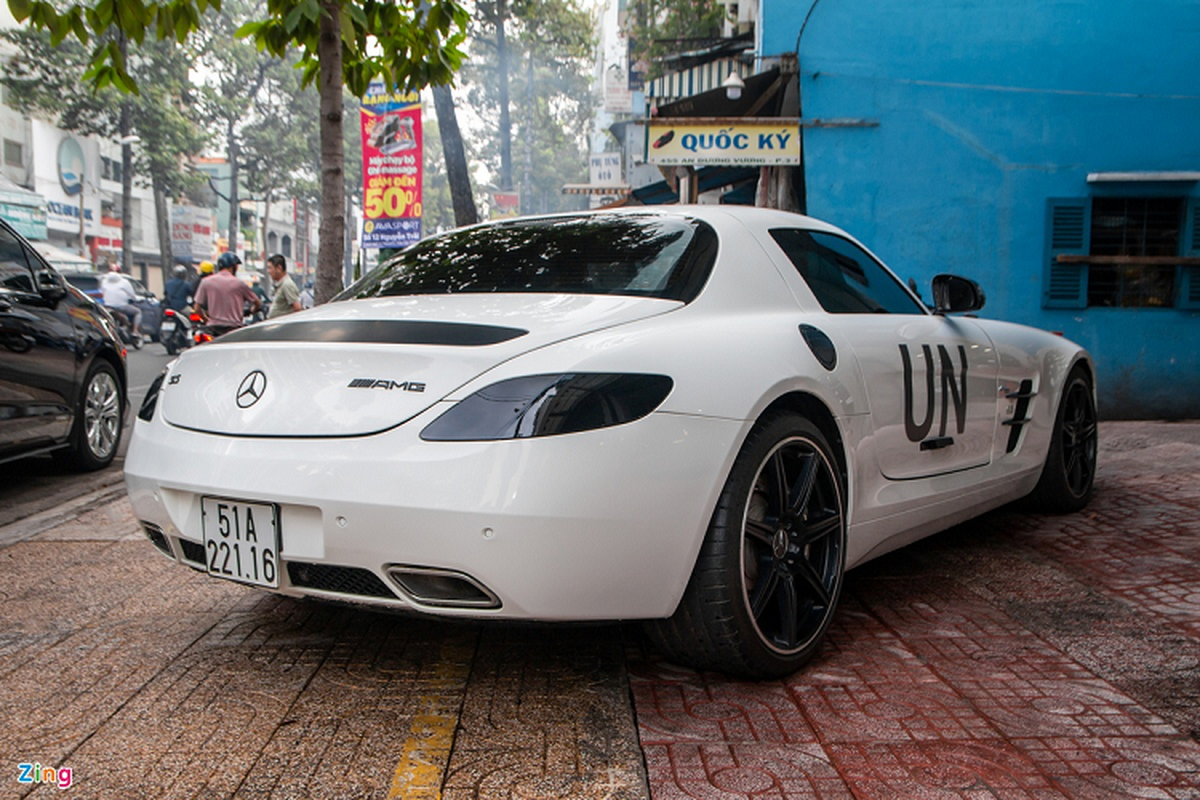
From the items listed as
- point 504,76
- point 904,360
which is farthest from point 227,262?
point 504,76

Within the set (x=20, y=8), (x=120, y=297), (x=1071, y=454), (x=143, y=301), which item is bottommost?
(x=1071, y=454)

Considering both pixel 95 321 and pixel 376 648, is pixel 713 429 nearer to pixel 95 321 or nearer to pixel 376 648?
pixel 376 648

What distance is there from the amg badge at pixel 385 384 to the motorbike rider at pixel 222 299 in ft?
32.3

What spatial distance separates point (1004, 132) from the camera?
1005cm

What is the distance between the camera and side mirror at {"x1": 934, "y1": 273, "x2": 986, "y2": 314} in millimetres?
4164

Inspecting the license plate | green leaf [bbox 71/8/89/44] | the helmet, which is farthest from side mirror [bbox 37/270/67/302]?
the helmet

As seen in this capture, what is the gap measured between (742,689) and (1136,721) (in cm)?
100

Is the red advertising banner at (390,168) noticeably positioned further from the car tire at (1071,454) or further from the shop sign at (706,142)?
the car tire at (1071,454)

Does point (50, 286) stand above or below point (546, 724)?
above

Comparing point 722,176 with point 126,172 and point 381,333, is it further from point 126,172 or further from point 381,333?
point 126,172

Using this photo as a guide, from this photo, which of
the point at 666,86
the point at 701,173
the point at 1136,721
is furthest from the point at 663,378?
the point at 666,86

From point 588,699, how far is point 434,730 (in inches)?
Answer: 16.8

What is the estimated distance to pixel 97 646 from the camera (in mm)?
3199

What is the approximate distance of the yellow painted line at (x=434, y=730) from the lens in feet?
7.36
